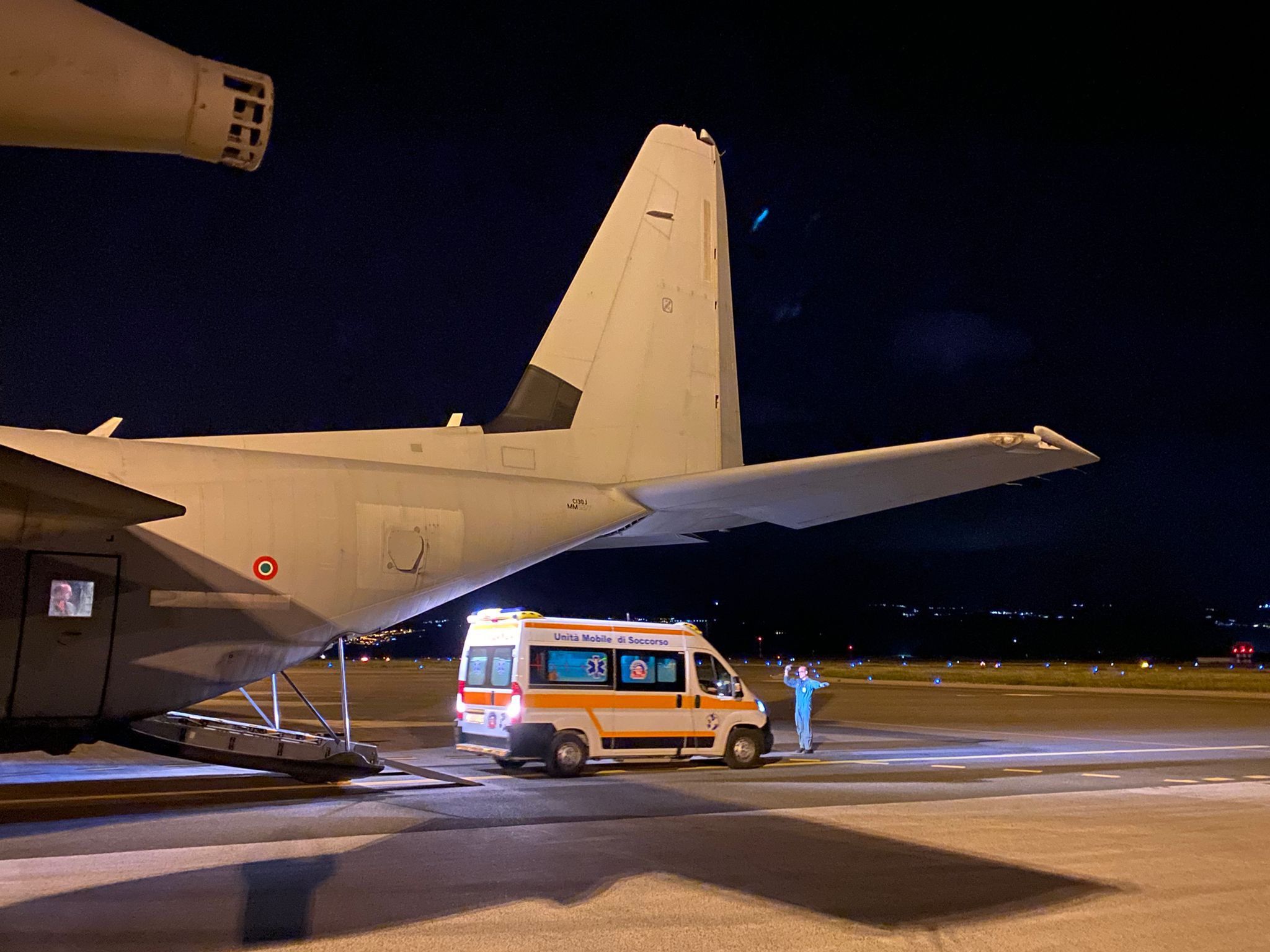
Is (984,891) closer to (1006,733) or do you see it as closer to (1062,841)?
(1062,841)

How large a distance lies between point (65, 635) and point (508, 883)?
→ 12.3 ft

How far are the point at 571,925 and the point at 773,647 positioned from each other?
152180 mm

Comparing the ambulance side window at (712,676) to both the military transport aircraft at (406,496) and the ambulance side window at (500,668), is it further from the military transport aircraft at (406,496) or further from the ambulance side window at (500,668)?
the military transport aircraft at (406,496)

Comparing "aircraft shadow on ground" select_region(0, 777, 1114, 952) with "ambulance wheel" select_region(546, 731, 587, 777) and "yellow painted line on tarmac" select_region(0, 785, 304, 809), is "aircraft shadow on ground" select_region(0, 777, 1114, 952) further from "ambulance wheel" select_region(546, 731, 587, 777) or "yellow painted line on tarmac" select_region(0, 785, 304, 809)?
"ambulance wheel" select_region(546, 731, 587, 777)

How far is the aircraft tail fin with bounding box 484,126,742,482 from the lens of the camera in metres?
11.1

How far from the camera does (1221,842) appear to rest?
10.4 metres

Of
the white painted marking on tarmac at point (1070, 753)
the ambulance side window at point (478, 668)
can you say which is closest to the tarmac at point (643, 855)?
the white painted marking on tarmac at point (1070, 753)

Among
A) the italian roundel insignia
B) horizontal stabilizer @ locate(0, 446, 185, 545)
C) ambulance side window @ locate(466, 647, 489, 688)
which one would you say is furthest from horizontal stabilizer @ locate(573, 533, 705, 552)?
horizontal stabilizer @ locate(0, 446, 185, 545)

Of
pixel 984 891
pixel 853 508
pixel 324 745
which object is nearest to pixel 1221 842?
pixel 984 891

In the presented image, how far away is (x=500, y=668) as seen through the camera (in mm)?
15758

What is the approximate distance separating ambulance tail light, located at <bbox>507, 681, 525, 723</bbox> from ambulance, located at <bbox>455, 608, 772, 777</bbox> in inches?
0.6

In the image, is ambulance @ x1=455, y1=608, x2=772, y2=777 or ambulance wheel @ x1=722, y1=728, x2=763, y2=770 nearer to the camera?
ambulance @ x1=455, y1=608, x2=772, y2=777

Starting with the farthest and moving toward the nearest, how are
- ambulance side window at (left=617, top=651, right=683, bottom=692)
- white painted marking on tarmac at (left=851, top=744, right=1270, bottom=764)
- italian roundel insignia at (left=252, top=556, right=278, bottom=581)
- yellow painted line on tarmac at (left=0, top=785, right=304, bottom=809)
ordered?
white painted marking on tarmac at (left=851, top=744, right=1270, bottom=764) → ambulance side window at (left=617, top=651, right=683, bottom=692) → yellow painted line on tarmac at (left=0, top=785, right=304, bottom=809) → italian roundel insignia at (left=252, top=556, right=278, bottom=581)

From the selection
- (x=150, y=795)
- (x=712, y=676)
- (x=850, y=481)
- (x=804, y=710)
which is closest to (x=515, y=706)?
(x=712, y=676)
